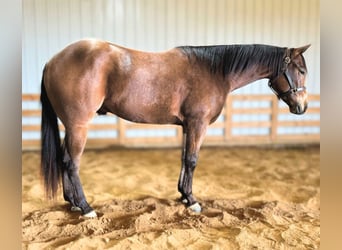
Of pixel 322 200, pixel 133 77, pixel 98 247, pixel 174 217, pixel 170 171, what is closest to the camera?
pixel 322 200

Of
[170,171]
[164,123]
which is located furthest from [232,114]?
[170,171]

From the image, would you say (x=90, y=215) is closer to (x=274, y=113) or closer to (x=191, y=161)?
(x=191, y=161)

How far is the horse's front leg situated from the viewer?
4.70 ft

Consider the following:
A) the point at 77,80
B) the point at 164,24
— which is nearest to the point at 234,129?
the point at 164,24

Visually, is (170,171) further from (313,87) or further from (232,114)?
(313,87)

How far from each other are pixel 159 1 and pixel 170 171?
0.86 meters

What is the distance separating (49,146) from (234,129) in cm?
85

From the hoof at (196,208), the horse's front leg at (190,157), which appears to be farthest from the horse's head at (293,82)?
the hoof at (196,208)

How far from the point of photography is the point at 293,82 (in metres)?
1.40

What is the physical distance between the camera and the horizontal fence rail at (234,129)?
4.71 feet

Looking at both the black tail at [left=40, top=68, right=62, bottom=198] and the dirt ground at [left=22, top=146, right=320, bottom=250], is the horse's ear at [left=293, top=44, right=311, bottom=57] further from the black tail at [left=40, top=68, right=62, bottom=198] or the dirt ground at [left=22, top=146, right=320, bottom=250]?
the black tail at [left=40, top=68, right=62, bottom=198]

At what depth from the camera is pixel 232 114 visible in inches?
59.5

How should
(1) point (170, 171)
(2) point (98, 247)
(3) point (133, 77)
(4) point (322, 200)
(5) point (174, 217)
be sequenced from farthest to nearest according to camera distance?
(1) point (170, 171) < (5) point (174, 217) < (3) point (133, 77) < (2) point (98, 247) < (4) point (322, 200)

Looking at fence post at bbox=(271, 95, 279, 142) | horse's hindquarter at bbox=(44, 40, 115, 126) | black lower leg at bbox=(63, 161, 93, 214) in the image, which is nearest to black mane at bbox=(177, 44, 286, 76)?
fence post at bbox=(271, 95, 279, 142)
